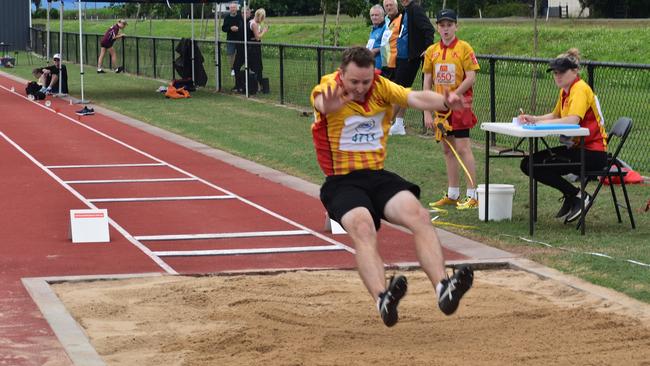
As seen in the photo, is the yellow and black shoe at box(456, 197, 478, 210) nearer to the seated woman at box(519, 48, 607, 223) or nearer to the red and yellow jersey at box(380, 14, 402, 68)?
the seated woman at box(519, 48, 607, 223)

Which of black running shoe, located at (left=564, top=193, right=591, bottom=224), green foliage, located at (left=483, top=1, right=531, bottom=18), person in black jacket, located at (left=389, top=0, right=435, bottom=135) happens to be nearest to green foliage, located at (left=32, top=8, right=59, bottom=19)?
green foliage, located at (left=483, top=1, right=531, bottom=18)

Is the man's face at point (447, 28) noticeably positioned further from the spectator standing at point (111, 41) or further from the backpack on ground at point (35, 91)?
the spectator standing at point (111, 41)

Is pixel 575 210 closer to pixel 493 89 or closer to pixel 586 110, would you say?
pixel 586 110

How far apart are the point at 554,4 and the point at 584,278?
68.6 meters

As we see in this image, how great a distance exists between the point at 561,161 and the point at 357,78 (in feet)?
13.8

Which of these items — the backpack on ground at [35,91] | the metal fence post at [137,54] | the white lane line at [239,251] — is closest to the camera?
the white lane line at [239,251]

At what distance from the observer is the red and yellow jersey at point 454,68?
12.7 metres

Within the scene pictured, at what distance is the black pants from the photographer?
37.3ft

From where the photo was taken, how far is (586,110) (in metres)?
11.3

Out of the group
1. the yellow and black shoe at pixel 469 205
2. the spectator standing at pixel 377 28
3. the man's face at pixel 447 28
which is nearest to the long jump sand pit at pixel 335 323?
the yellow and black shoe at pixel 469 205

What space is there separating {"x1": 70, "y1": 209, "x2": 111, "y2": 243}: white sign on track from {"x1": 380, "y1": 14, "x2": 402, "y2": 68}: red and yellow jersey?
28.0ft

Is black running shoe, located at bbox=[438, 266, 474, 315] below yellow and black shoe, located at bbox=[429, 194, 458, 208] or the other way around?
the other way around

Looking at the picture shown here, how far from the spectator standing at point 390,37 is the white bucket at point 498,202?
7.05 meters

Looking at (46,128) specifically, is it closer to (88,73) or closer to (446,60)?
(446,60)
